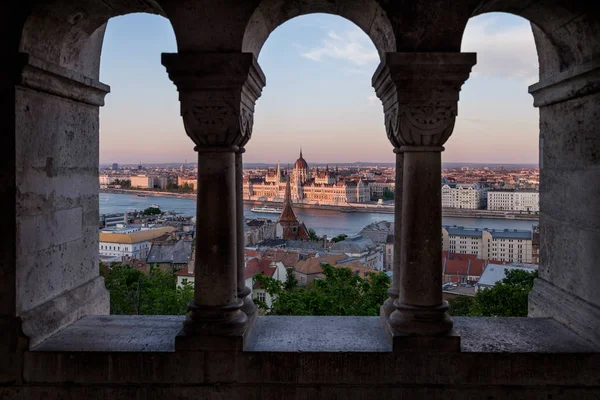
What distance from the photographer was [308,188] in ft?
241

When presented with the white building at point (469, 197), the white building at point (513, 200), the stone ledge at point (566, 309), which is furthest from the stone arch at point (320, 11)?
the white building at point (469, 197)

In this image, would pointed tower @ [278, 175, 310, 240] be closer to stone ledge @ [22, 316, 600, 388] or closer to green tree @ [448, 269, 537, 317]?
green tree @ [448, 269, 537, 317]

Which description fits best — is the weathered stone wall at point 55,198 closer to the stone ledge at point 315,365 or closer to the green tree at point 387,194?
the stone ledge at point 315,365

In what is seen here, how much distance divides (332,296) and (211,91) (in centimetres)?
437

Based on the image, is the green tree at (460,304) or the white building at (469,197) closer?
the green tree at (460,304)

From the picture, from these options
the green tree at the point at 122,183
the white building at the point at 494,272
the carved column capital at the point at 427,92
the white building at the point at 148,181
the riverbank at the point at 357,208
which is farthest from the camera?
the white building at the point at 148,181

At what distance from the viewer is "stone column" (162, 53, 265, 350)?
329cm

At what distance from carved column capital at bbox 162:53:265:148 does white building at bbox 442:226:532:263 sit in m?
17.4

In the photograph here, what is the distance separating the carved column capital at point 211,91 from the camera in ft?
10.8

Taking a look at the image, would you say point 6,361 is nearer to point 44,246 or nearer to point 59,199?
point 44,246

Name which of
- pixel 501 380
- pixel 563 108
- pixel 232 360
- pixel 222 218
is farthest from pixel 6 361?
pixel 563 108

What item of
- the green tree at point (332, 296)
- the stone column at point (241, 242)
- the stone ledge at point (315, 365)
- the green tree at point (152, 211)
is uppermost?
the stone column at point (241, 242)

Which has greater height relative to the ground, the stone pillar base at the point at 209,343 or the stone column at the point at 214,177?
the stone column at the point at 214,177

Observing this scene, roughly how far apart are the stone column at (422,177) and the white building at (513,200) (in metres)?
26.6
